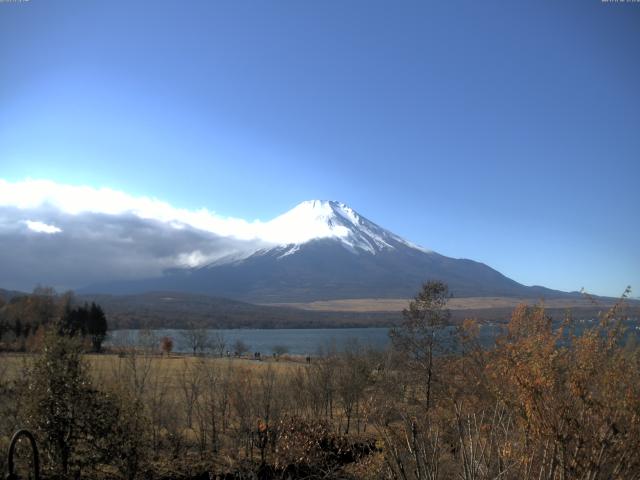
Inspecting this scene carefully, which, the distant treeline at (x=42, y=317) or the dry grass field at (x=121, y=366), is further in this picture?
the distant treeline at (x=42, y=317)

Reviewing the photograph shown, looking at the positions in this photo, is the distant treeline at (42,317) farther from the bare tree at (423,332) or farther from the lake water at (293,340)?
the bare tree at (423,332)

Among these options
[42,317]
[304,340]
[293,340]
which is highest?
Answer: [42,317]

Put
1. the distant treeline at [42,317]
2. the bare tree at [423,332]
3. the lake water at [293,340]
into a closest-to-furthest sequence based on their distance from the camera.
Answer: the bare tree at [423,332] → the lake water at [293,340] → the distant treeline at [42,317]

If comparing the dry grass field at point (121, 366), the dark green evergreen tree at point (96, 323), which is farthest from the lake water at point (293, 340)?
the dark green evergreen tree at point (96, 323)

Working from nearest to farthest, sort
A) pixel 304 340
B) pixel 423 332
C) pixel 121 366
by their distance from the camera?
pixel 423 332
pixel 121 366
pixel 304 340

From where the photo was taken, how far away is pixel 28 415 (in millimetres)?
11273

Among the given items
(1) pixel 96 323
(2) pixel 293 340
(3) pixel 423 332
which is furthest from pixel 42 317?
(3) pixel 423 332

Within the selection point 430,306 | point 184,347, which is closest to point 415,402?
point 430,306

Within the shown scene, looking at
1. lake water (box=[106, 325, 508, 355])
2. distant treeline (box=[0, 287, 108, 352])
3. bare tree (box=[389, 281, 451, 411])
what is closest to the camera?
bare tree (box=[389, 281, 451, 411])

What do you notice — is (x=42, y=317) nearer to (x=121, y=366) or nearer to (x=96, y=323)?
(x=96, y=323)

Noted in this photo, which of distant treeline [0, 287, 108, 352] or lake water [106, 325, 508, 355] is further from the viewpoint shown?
distant treeline [0, 287, 108, 352]

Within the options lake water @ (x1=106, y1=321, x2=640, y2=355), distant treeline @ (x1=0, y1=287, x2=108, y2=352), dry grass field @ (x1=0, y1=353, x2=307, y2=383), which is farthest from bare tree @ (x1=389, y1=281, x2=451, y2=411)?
distant treeline @ (x1=0, y1=287, x2=108, y2=352)

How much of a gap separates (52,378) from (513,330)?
14308 millimetres

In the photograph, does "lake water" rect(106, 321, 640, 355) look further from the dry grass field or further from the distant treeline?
the distant treeline
